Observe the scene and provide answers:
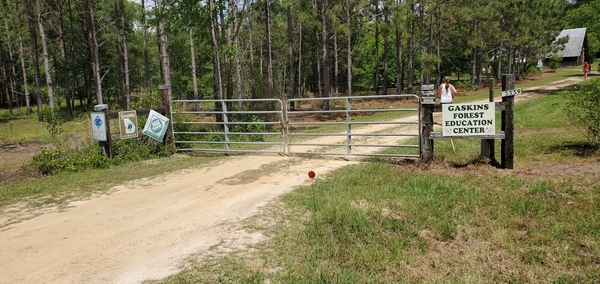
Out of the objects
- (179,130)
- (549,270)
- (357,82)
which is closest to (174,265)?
(549,270)

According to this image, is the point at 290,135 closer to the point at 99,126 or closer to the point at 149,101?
the point at 149,101

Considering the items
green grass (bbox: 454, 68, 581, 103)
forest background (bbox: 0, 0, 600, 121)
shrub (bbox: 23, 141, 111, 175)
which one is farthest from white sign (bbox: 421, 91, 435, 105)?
green grass (bbox: 454, 68, 581, 103)

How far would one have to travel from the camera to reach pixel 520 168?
7848 millimetres

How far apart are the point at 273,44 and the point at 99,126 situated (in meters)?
37.2

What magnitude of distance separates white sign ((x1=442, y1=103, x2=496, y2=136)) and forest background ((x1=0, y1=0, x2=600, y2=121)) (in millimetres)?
10620

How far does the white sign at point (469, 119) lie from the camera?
26.1 feet

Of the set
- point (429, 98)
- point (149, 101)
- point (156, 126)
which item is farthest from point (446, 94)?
point (149, 101)

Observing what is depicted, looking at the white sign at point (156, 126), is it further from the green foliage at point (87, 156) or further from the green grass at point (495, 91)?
the green grass at point (495, 91)

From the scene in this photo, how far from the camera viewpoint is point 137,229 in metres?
5.46

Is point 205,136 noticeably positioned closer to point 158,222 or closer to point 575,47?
point 158,222

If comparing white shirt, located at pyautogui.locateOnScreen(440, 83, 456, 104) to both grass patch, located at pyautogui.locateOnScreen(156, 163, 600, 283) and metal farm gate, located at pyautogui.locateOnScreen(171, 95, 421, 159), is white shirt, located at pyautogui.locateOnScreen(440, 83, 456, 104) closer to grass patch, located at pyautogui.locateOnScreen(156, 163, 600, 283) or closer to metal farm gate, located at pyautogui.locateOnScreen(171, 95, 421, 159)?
metal farm gate, located at pyautogui.locateOnScreen(171, 95, 421, 159)

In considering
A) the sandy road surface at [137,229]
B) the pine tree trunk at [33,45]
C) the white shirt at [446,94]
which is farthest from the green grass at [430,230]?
the pine tree trunk at [33,45]

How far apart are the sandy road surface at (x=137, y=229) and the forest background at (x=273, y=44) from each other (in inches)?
400

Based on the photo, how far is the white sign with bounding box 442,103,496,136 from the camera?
795 centimetres
